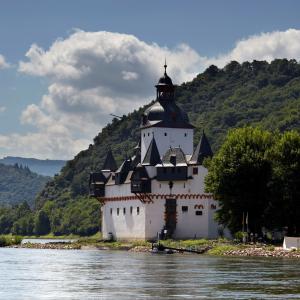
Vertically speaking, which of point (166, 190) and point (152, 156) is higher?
point (152, 156)

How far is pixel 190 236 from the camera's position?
451ft

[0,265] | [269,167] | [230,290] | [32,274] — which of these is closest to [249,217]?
[269,167]

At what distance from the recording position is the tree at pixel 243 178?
4614 inches

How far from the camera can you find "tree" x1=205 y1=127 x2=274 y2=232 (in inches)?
4614

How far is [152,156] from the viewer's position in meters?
140

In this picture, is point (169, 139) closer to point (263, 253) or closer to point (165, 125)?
point (165, 125)

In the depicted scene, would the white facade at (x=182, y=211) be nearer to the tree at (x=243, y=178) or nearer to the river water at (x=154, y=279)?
the tree at (x=243, y=178)

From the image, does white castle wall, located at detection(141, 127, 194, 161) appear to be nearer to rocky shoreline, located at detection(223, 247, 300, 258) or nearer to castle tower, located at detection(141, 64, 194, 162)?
castle tower, located at detection(141, 64, 194, 162)

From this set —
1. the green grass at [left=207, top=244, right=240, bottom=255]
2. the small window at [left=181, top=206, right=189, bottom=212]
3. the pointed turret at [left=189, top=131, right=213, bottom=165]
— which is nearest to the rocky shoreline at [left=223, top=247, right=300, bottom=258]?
the green grass at [left=207, top=244, right=240, bottom=255]

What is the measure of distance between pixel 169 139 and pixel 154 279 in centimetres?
7957

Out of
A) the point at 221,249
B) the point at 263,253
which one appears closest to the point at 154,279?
the point at 263,253

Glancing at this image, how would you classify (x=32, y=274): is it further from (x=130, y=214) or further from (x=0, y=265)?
(x=130, y=214)

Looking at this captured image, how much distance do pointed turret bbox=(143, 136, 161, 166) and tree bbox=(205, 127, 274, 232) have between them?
19851mm

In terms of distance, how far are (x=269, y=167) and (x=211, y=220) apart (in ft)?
72.3
